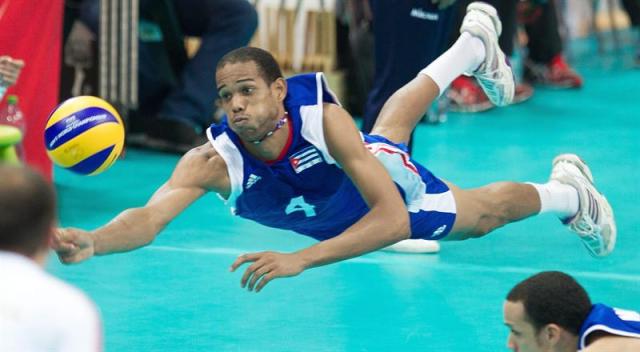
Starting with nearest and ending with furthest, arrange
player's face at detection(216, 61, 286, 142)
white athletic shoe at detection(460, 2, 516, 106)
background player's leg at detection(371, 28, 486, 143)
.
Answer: player's face at detection(216, 61, 286, 142) → background player's leg at detection(371, 28, 486, 143) → white athletic shoe at detection(460, 2, 516, 106)

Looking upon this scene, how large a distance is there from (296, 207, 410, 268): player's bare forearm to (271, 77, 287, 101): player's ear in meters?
0.63

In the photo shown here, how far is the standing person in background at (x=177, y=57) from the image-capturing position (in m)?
9.00

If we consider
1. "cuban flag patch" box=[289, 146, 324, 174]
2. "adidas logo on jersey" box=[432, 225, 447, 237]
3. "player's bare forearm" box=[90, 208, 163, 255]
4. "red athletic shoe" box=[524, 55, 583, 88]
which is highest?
"cuban flag patch" box=[289, 146, 324, 174]

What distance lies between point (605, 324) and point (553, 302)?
168 millimetres

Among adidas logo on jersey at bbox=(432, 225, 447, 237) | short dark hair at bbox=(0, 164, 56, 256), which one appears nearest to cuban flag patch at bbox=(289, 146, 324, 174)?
adidas logo on jersey at bbox=(432, 225, 447, 237)

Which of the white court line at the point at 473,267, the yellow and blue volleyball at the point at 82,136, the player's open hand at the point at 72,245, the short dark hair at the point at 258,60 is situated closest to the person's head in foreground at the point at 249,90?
the short dark hair at the point at 258,60

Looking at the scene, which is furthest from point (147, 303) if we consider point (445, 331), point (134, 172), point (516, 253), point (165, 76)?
point (165, 76)

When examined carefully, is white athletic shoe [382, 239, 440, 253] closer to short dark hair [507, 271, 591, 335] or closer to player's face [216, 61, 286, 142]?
player's face [216, 61, 286, 142]

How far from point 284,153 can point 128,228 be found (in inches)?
32.0

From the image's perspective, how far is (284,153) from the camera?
5.21 m

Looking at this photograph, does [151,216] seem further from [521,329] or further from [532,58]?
[532,58]

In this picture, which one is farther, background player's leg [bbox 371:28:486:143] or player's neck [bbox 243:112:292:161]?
background player's leg [bbox 371:28:486:143]

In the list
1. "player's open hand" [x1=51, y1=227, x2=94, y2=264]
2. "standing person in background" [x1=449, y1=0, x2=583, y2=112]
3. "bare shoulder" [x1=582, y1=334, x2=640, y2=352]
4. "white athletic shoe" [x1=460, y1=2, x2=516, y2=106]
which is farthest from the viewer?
"standing person in background" [x1=449, y1=0, x2=583, y2=112]

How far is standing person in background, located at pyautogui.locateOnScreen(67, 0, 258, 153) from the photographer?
9.00m
